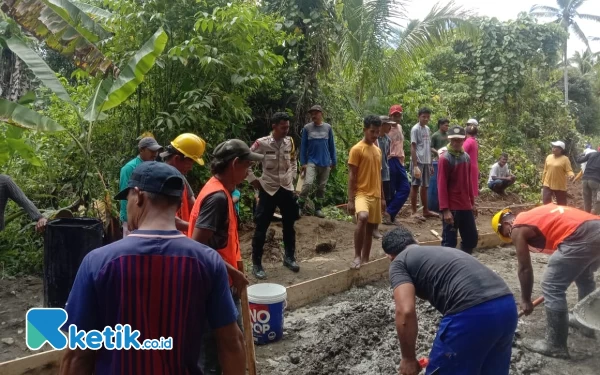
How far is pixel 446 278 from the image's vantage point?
295 cm

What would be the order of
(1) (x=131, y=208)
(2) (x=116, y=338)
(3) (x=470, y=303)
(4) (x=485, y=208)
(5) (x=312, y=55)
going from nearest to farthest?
(2) (x=116, y=338) < (1) (x=131, y=208) < (3) (x=470, y=303) < (5) (x=312, y=55) < (4) (x=485, y=208)

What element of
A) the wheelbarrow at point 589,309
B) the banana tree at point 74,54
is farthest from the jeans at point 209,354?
the banana tree at point 74,54

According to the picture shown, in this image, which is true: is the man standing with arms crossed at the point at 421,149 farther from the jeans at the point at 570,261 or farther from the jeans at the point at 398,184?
the jeans at the point at 570,261

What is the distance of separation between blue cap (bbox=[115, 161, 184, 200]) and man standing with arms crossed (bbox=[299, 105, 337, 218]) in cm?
564

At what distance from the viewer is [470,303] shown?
282cm

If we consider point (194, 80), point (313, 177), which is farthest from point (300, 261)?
point (194, 80)

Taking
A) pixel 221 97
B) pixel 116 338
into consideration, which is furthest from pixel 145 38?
pixel 116 338

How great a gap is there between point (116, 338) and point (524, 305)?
3637 mm

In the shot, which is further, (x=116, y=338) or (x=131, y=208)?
(x=131, y=208)

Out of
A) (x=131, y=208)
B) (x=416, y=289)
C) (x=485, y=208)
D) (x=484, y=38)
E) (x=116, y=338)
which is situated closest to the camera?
(x=116, y=338)

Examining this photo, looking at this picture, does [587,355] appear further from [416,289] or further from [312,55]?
[312,55]

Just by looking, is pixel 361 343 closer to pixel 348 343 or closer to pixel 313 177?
pixel 348 343

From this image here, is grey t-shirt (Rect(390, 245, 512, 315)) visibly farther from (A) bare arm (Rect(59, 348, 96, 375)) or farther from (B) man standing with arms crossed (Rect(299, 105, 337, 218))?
(B) man standing with arms crossed (Rect(299, 105, 337, 218))

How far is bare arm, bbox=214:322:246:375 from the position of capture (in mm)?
1950
